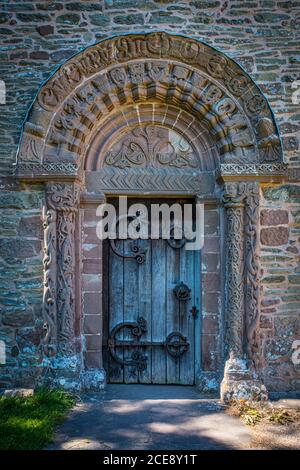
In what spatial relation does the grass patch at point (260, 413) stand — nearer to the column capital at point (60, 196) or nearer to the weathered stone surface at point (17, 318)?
the weathered stone surface at point (17, 318)

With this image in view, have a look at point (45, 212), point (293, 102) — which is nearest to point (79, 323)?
point (45, 212)

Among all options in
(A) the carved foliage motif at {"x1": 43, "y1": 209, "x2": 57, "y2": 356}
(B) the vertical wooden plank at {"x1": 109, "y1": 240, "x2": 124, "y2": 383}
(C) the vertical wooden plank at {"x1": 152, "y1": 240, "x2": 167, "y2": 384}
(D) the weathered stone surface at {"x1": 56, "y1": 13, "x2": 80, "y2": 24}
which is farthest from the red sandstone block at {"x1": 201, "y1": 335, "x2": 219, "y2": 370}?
(D) the weathered stone surface at {"x1": 56, "y1": 13, "x2": 80, "y2": 24}

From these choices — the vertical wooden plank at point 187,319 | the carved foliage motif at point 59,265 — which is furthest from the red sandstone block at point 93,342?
the vertical wooden plank at point 187,319

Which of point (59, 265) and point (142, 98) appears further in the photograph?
point (142, 98)

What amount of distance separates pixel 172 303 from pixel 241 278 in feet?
3.24

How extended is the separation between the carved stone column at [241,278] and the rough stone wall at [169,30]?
0.62ft

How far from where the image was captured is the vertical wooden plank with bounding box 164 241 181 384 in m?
5.95

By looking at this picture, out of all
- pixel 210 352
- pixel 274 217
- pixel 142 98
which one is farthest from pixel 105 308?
pixel 142 98

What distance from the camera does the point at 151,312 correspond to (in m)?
5.99

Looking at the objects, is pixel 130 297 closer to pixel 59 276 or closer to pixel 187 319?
pixel 187 319

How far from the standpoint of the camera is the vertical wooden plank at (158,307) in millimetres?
5965

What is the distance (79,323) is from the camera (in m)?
5.64

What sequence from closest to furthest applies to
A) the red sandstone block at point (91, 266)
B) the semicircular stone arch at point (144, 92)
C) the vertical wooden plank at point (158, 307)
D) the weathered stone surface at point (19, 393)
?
the weathered stone surface at point (19, 393) → the semicircular stone arch at point (144, 92) → the red sandstone block at point (91, 266) → the vertical wooden plank at point (158, 307)
